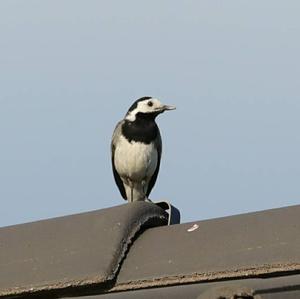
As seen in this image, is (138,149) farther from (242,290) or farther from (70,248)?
(242,290)

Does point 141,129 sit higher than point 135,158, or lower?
A: higher

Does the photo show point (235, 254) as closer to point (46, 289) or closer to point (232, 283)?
point (232, 283)

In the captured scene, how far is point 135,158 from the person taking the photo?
7.29m

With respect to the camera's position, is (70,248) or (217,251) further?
(70,248)

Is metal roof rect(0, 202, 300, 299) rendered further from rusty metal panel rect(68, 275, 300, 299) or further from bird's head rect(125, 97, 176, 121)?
bird's head rect(125, 97, 176, 121)

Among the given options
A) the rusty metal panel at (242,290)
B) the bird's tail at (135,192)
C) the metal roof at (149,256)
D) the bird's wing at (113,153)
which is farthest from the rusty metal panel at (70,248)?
the bird's tail at (135,192)

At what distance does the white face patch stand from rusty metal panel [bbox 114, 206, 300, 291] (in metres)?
4.33

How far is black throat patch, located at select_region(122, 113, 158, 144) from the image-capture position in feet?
24.2

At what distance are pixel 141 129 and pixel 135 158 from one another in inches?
9.4

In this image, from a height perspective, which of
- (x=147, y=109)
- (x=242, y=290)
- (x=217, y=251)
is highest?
(x=147, y=109)

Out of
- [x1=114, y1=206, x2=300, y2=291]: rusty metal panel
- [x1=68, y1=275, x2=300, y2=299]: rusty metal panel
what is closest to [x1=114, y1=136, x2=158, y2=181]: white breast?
[x1=114, y1=206, x2=300, y2=291]: rusty metal panel

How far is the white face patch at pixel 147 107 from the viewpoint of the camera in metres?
7.58

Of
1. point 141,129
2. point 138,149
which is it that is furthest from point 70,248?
point 141,129

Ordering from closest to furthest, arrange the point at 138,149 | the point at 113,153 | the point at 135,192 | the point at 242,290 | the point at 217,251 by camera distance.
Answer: the point at 242,290 < the point at 217,251 < the point at 138,149 < the point at 113,153 < the point at 135,192
